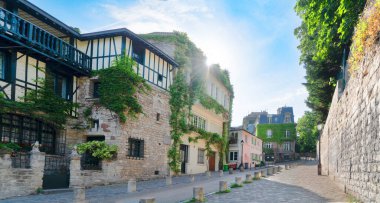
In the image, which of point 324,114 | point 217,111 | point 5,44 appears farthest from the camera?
point 217,111

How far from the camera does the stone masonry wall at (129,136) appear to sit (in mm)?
16422

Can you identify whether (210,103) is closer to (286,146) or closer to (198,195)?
(198,195)

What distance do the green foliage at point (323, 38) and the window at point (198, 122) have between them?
9191mm

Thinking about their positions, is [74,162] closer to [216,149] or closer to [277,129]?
[216,149]

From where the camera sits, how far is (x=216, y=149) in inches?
1287

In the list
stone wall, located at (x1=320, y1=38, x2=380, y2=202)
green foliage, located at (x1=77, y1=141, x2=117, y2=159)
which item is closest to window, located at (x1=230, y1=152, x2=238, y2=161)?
green foliage, located at (x1=77, y1=141, x2=117, y2=159)

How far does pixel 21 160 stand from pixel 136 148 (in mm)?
6950

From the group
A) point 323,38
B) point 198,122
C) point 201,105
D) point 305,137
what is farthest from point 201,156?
point 305,137

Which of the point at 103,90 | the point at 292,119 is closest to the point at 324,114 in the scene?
the point at 103,90

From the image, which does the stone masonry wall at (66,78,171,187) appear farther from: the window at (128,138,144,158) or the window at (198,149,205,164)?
the window at (198,149,205,164)

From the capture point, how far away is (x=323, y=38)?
42.6 ft

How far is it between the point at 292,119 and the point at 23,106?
60710 mm

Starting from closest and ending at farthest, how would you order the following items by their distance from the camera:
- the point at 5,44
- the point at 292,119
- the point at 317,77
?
the point at 5,44 → the point at 317,77 → the point at 292,119

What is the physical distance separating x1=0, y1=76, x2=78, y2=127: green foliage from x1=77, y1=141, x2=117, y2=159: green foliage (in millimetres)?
1803
